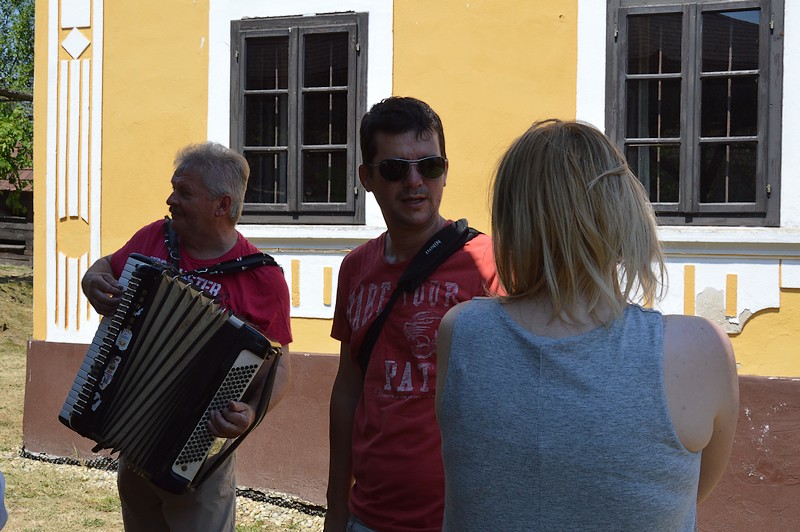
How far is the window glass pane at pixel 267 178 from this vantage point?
6.49 metres

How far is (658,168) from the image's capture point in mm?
5707

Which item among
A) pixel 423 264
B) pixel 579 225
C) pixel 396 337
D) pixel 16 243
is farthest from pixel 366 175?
pixel 16 243

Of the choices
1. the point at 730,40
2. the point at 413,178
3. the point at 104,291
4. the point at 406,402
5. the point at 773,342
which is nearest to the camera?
the point at 406,402

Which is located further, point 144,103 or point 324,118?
point 144,103

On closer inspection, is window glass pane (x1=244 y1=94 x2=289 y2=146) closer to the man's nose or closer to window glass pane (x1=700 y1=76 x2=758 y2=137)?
window glass pane (x1=700 y1=76 x2=758 y2=137)

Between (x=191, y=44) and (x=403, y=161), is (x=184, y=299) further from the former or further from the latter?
(x=191, y=44)

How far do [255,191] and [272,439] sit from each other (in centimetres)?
172

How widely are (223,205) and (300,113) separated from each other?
294 centimetres

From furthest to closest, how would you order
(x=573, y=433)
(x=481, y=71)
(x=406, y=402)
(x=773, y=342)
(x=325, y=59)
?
(x=325, y=59)
(x=481, y=71)
(x=773, y=342)
(x=406, y=402)
(x=573, y=433)

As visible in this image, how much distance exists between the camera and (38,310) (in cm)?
694

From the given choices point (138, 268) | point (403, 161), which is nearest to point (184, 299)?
point (138, 268)

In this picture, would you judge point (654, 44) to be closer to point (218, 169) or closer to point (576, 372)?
point (218, 169)

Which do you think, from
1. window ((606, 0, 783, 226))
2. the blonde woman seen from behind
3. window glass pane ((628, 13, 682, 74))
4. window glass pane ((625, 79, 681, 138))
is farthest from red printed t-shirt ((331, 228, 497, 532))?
window glass pane ((628, 13, 682, 74))

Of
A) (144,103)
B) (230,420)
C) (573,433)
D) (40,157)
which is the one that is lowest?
(230,420)
